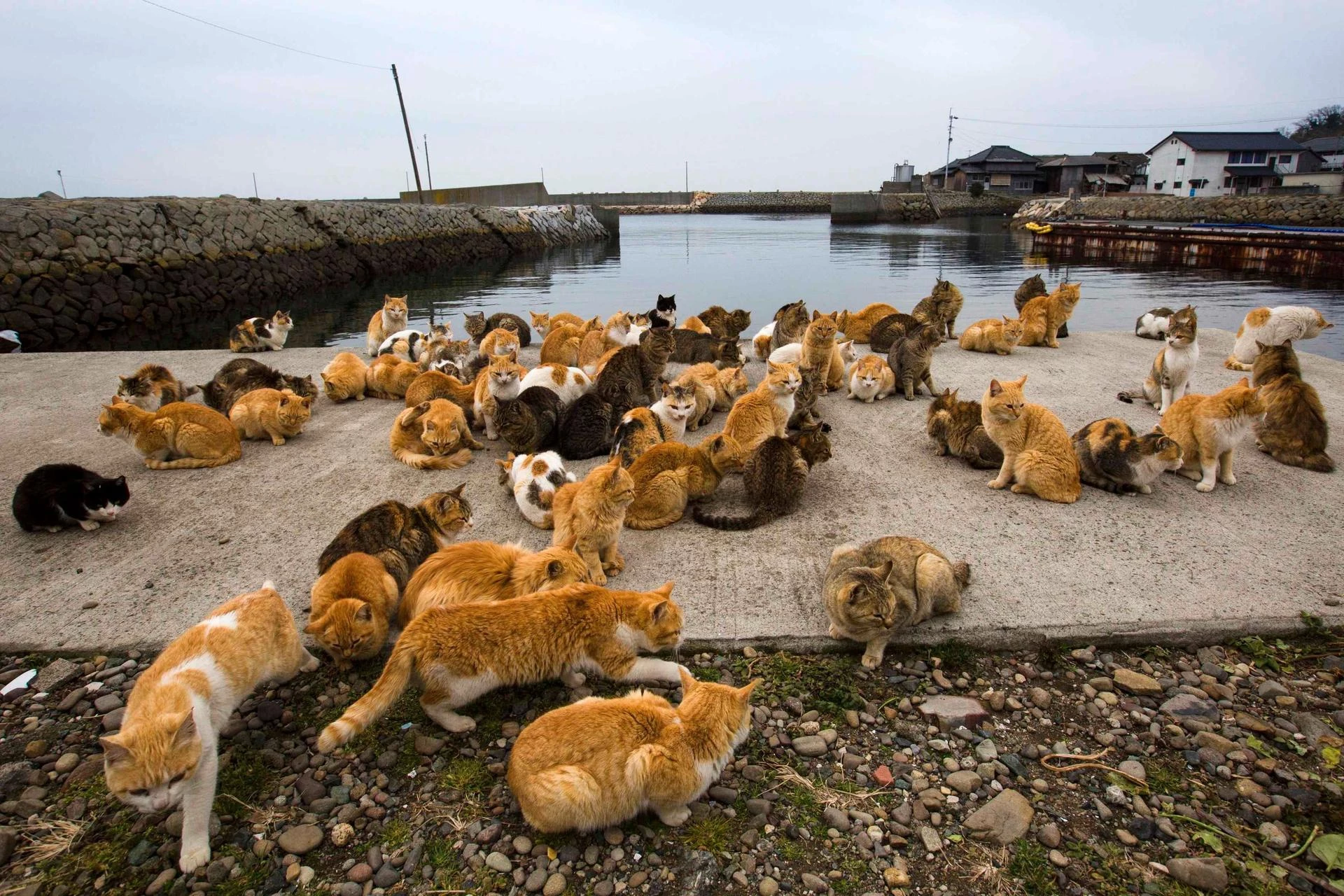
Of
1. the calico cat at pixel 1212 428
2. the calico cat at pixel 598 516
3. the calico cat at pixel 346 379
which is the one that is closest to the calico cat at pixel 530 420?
the calico cat at pixel 598 516

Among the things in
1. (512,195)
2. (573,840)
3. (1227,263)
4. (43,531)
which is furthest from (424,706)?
(512,195)

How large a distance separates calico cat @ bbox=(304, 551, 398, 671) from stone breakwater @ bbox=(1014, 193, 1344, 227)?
4784 cm

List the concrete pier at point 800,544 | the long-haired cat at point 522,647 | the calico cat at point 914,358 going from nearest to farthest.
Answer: the long-haired cat at point 522,647, the concrete pier at point 800,544, the calico cat at point 914,358

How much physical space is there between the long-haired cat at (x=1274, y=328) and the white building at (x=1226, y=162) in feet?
192

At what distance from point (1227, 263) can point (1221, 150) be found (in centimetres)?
4238

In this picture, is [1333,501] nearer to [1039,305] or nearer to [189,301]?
[1039,305]

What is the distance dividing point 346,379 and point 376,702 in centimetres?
580

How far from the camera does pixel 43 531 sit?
4.55 metres

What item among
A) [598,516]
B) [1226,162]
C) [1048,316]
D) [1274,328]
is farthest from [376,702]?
[1226,162]

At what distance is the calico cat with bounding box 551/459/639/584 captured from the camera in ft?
12.8

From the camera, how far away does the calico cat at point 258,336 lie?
10.7 m

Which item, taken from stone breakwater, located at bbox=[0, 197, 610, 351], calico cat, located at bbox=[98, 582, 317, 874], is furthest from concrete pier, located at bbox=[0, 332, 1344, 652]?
stone breakwater, located at bbox=[0, 197, 610, 351]

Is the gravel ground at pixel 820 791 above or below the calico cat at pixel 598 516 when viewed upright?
below

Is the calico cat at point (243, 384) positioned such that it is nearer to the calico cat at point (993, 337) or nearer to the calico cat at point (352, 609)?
the calico cat at point (352, 609)
